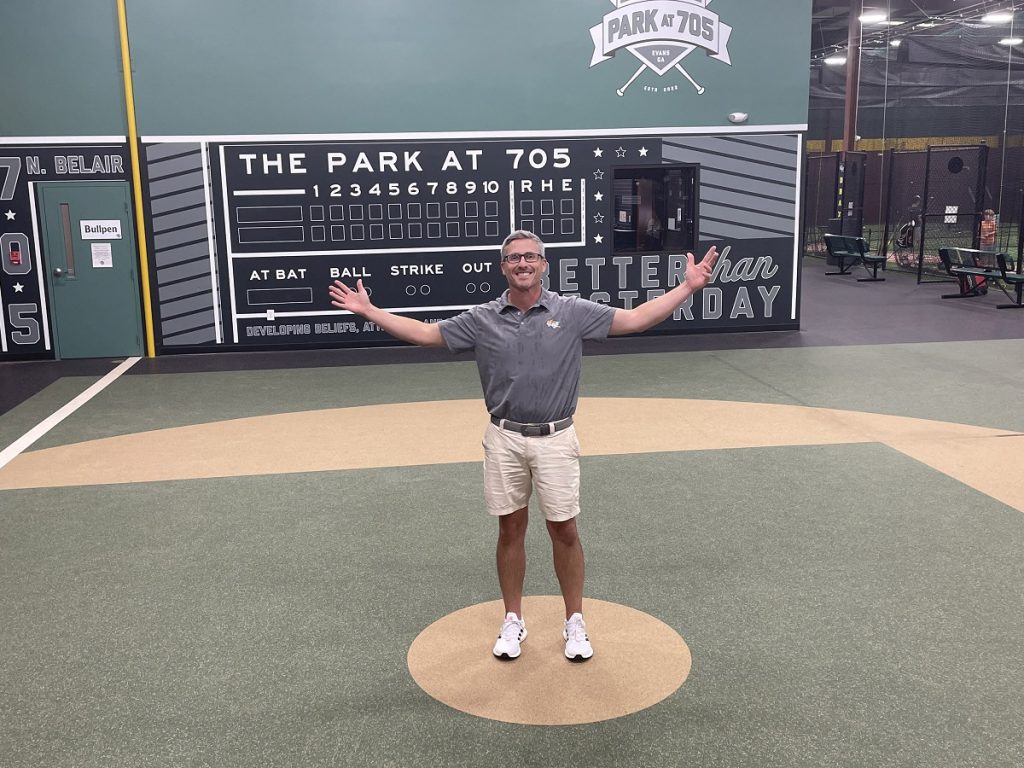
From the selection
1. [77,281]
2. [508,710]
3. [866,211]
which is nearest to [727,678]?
[508,710]

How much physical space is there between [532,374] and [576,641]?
1.10 m

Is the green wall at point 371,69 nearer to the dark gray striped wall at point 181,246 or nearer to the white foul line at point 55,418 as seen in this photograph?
the dark gray striped wall at point 181,246

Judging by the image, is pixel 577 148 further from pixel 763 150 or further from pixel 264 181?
pixel 264 181

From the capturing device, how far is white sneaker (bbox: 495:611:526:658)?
3818 millimetres

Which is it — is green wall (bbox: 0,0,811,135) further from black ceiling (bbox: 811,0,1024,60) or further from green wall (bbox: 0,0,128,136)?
black ceiling (bbox: 811,0,1024,60)

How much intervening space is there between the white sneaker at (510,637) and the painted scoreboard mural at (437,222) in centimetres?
780

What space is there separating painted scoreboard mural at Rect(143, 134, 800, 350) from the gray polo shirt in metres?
7.67

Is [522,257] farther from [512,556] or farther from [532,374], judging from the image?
[512,556]

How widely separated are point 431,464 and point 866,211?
21.3 meters

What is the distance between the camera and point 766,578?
4.61m

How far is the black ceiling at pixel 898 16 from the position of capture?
60.5 ft

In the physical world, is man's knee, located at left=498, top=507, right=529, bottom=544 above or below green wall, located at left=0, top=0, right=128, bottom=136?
below

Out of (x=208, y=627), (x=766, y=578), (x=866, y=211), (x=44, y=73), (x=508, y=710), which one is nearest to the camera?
(x=508, y=710)

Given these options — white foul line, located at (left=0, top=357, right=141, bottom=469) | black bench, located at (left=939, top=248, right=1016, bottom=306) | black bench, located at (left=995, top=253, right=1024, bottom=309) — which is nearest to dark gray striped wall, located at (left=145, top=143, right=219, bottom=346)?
white foul line, located at (left=0, top=357, right=141, bottom=469)
